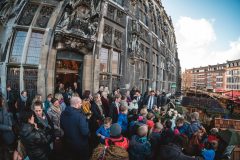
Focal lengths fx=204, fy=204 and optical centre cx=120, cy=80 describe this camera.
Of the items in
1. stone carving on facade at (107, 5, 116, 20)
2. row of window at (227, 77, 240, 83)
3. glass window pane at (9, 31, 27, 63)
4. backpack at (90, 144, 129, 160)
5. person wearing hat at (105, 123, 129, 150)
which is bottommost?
backpack at (90, 144, 129, 160)

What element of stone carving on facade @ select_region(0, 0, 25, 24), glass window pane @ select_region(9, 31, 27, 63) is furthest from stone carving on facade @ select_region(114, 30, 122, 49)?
stone carving on facade @ select_region(0, 0, 25, 24)

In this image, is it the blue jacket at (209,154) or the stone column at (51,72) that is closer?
the blue jacket at (209,154)

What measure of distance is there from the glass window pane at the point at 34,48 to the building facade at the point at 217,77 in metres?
71.3

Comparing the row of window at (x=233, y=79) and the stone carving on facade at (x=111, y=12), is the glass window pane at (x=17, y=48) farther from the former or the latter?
the row of window at (x=233, y=79)

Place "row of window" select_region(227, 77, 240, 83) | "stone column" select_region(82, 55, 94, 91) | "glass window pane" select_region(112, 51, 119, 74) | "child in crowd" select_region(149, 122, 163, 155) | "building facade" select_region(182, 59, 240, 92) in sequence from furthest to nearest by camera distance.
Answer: "building facade" select_region(182, 59, 240, 92), "row of window" select_region(227, 77, 240, 83), "glass window pane" select_region(112, 51, 119, 74), "stone column" select_region(82, 55, 94, 91), "child in crowd" select_region(149, 122, 163, 155)

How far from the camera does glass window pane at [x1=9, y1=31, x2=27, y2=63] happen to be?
1028cm

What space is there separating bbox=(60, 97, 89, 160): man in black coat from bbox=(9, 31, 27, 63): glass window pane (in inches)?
295

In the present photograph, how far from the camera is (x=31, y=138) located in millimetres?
3369

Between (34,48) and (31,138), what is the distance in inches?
320

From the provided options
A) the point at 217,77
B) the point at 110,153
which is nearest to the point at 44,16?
the point at 110,153

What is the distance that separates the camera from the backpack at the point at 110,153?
3070 millimetres

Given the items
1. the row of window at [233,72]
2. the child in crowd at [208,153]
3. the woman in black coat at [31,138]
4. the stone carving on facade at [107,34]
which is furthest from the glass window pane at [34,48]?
the row of window at [233,72]

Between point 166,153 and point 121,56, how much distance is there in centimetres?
1171

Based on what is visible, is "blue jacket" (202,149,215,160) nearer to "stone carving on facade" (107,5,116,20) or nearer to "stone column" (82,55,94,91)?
"stone column" (82,55,94,91)
